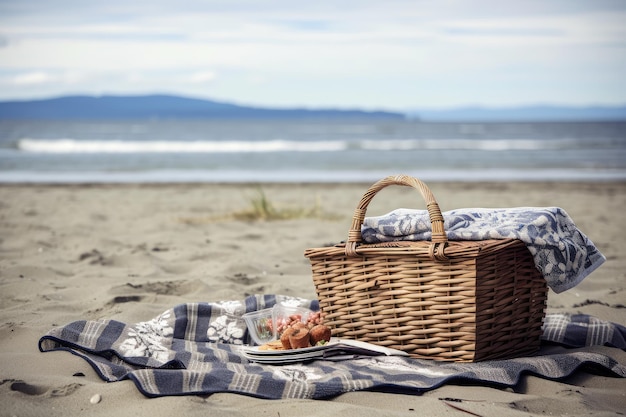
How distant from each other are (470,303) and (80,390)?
1612mm

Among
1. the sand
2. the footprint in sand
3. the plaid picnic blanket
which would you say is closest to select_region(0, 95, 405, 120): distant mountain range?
the sand

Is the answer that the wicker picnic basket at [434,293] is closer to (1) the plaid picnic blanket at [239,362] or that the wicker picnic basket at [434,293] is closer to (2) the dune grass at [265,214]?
(1) the plaid picnic blanket at [239,362]

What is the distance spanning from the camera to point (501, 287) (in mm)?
3090

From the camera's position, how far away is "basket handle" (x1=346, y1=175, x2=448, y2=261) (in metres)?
2.95

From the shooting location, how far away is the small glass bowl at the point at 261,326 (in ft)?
11.3

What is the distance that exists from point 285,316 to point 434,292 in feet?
2.76

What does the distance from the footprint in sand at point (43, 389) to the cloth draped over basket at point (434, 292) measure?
1259 mm

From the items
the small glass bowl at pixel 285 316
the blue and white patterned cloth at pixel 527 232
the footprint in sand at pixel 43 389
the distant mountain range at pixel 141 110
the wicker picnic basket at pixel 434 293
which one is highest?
the distant mountain range at pixel 141 110

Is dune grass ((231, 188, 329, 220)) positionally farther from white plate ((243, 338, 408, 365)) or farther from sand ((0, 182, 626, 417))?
white plate ((243, 338, 408, 365))

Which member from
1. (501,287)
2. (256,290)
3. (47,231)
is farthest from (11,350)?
(47,231)

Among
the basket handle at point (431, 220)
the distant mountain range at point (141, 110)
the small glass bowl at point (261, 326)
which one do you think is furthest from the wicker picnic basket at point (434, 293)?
the distant mountain range at point (141, 110)

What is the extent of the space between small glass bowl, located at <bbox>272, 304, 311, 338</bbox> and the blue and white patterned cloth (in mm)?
518

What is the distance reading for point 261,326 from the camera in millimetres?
3490

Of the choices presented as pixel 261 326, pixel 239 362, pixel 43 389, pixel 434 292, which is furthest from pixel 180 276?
pixel 434 292
